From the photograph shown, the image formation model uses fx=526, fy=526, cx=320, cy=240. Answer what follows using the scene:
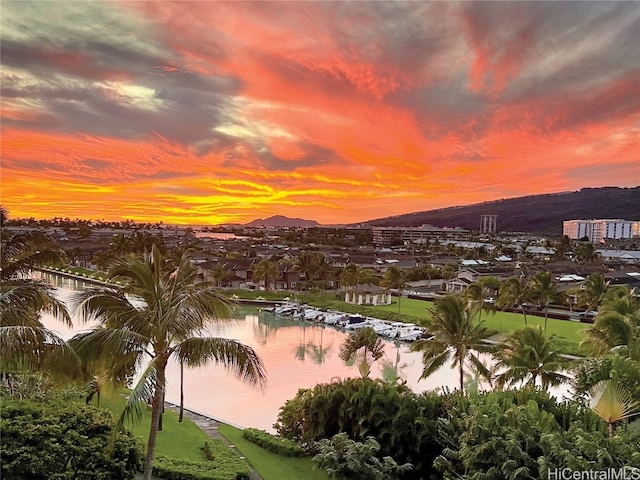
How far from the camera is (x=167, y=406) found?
18281 mm

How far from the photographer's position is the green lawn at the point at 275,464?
12.6m

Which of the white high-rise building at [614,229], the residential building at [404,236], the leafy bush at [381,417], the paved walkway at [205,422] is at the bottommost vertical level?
the paved walkway at [205,422]

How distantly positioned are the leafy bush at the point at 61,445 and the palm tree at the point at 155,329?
3.26 feet

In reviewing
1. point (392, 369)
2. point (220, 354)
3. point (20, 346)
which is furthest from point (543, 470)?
point (392, 369)

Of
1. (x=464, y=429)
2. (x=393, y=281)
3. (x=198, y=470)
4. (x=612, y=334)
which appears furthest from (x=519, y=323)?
(x=198, y=470)

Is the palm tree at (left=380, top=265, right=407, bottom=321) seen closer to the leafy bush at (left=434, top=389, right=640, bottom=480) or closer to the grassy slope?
the grassy slope

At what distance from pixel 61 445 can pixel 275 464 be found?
225 inches

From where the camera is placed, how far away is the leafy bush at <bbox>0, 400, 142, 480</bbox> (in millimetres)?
8820

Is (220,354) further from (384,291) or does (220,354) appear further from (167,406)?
(384,291)

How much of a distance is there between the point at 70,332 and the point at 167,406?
18129 millimetres

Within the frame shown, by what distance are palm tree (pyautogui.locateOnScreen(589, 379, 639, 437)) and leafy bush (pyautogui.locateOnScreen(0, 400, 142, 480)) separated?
877 cm

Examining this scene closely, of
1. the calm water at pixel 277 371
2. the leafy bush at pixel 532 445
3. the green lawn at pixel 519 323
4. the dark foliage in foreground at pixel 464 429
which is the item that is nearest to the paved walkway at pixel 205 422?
the calm water at pixel 277 371

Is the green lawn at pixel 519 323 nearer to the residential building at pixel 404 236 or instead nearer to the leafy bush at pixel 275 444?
the leafy bush at pixel 275 444

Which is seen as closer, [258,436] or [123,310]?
[123,310]
